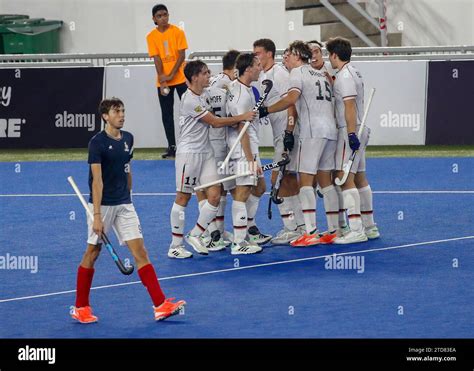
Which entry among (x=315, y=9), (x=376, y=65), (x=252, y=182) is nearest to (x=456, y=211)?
(x=252, y=182)

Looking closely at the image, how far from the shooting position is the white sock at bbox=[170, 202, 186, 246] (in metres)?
14.1

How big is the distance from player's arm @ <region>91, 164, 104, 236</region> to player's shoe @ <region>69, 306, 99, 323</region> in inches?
30.3

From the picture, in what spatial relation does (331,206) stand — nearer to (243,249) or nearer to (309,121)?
(309,121)

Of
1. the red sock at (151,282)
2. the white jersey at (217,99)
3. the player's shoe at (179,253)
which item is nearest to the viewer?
the red sock at (151,282)

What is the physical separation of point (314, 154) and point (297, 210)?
3.16 ft

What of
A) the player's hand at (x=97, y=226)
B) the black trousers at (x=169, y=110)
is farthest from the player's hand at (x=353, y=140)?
the black trousers at (x=169, y=110)

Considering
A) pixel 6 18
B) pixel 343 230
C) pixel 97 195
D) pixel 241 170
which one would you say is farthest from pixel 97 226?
pixel 6 18

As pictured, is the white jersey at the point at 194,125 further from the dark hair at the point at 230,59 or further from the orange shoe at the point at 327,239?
the orange shoe at the point at 327,239

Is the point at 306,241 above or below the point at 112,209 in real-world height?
below

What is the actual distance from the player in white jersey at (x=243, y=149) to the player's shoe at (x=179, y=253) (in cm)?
56

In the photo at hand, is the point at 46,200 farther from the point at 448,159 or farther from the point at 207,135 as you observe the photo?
the point at 448,159

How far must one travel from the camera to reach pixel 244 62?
46.2 ft

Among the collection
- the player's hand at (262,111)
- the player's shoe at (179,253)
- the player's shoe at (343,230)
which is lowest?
the player's shoe at (179,253)

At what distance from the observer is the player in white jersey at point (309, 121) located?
48.1 ft
